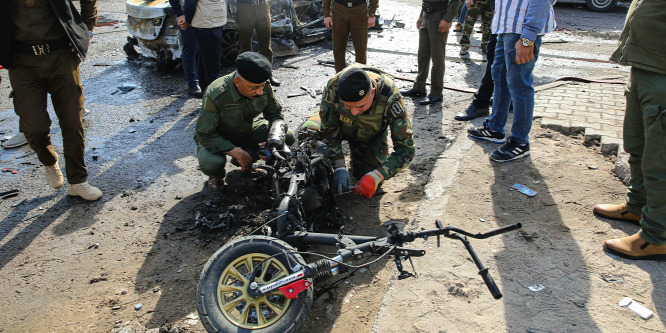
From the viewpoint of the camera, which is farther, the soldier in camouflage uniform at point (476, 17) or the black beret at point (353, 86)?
the soldier in camouflage uniform at point (476, 17)

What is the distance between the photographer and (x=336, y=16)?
242 inches

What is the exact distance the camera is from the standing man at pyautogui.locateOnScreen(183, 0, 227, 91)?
578 centimetres

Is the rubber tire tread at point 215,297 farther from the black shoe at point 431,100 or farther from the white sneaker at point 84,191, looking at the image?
the black shoe at point 431,100

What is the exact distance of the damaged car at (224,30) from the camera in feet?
23.0

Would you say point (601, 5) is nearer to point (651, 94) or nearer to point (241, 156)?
point (651, 94)

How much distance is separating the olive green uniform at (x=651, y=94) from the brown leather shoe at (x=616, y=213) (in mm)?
351

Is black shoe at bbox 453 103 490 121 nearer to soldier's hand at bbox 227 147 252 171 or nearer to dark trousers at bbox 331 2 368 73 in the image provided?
dark trousers at bbox 331 2 368 73

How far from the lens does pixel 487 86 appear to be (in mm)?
5328

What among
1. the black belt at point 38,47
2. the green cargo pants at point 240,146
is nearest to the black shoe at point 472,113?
the green cargo pants at point 240,146

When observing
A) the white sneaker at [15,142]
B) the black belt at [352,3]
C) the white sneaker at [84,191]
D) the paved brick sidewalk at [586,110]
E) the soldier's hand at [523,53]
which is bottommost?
the white sneaker at [84,191]

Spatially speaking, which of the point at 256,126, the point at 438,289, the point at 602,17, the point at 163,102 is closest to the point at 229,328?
the point at 438,289

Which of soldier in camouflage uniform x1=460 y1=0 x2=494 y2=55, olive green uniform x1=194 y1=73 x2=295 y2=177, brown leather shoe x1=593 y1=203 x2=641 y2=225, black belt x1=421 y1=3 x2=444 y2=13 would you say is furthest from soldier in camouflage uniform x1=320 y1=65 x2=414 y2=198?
soldier in camouflage uniform x1=460 y1=0 x2=494 y2=55

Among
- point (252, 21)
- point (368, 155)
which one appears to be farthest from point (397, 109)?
point (252, 21)

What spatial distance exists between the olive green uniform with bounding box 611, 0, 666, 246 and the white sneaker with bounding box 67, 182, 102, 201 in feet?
14.3
